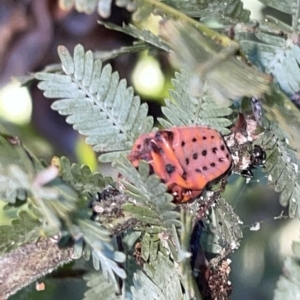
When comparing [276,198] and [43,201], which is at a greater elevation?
[43,201]

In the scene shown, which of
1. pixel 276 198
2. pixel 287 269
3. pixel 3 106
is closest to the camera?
pixel 287 269

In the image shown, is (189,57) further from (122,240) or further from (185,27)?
(122,240)

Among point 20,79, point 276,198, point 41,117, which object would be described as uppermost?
point 20,79

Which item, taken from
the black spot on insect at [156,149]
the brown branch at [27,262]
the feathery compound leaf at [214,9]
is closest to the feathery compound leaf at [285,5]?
the feathery compound leaf at [214,9]

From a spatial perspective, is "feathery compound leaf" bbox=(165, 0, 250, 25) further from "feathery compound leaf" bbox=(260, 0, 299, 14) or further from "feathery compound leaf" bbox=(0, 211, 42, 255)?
"feathery compound leaf" bbox=(0, 211, 42, 255)

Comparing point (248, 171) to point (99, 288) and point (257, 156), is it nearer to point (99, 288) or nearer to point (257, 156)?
point (257, 156)

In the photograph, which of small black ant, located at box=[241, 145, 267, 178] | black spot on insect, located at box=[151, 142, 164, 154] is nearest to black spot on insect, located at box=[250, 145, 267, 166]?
small black ant, located at box=[241, 145, 267, 178]

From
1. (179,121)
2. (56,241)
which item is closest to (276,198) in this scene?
(179,121)
